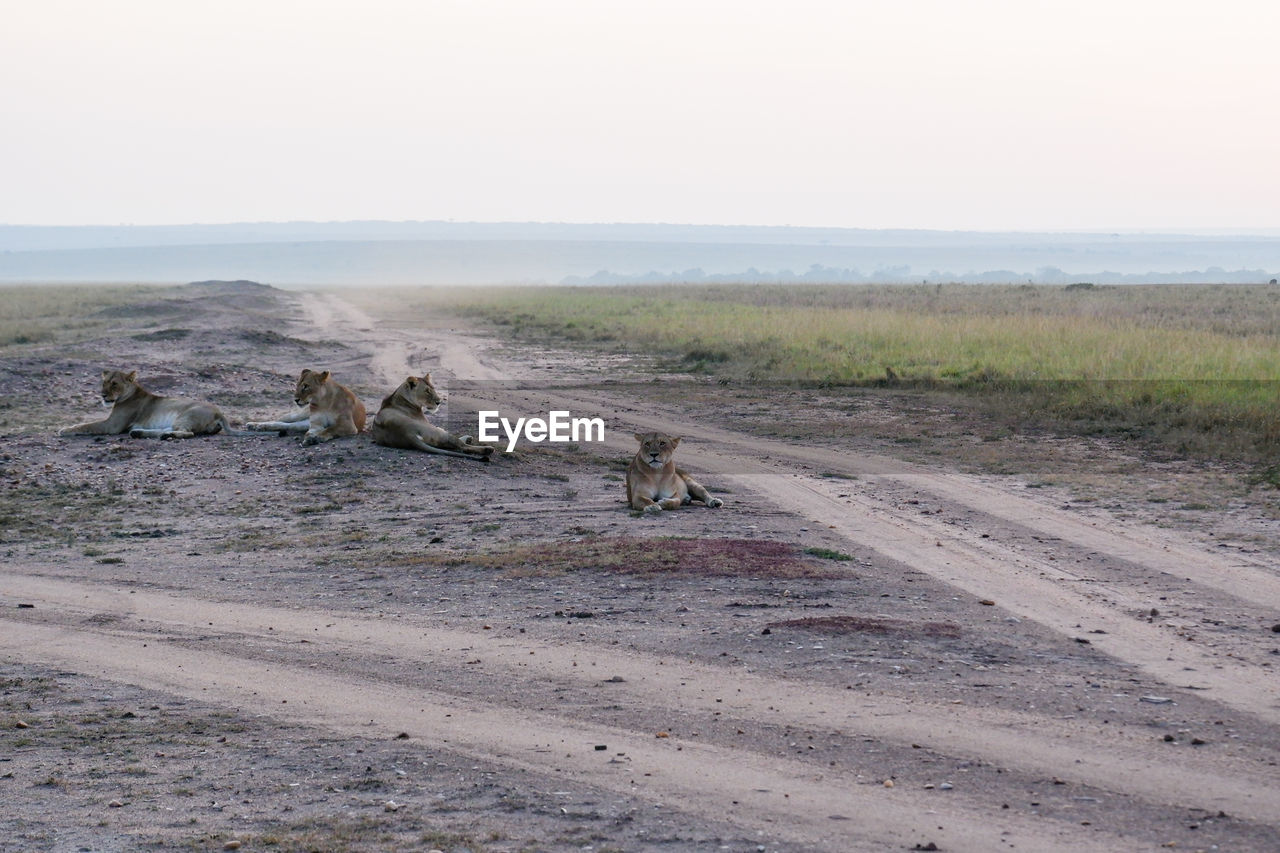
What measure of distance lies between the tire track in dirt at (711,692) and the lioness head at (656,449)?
3889mm

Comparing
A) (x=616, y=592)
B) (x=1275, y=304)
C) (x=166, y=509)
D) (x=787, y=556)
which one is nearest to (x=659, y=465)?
(x=787, y=556)

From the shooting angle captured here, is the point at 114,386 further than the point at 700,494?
Yes

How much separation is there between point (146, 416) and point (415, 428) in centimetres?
413

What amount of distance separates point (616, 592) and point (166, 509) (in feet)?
18.8

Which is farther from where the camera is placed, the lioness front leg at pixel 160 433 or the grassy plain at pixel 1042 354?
the grassy plain at pixel 1042 354

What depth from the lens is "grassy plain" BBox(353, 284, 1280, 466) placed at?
17.6 m

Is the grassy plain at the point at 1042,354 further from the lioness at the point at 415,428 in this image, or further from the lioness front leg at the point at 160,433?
the lioness front leg at the point at 160,433

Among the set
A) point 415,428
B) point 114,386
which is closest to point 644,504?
point 415,428

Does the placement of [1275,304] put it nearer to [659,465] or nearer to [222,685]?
[659,465]

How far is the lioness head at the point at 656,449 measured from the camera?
11977 millimetres

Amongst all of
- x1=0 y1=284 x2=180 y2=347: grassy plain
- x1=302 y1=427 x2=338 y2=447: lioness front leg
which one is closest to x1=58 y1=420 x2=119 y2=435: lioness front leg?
x1=302 y1=427 x2=338 y2=447: lioness front leg

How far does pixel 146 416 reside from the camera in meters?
16.9

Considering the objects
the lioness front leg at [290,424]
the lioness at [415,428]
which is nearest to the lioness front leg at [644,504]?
the lioness at [415,428]

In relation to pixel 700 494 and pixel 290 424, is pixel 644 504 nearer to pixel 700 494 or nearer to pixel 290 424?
pixel 700 494
